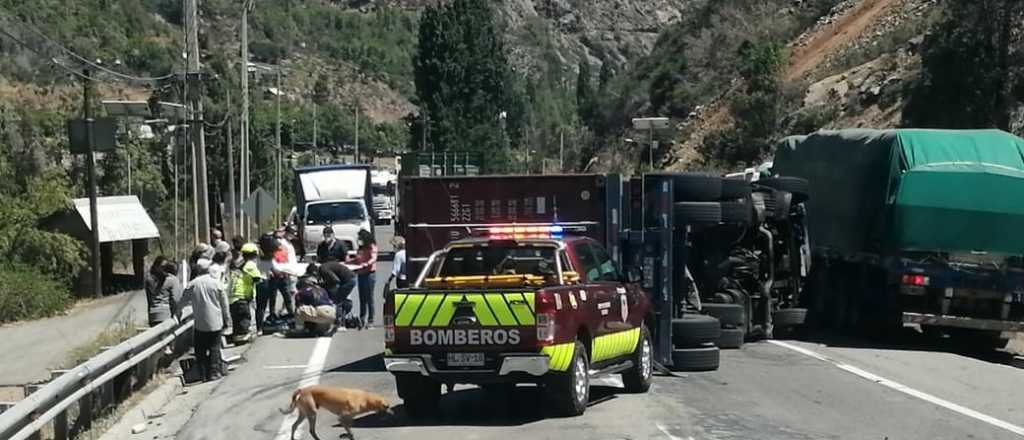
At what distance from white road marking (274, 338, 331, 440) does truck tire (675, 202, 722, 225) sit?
5.42m

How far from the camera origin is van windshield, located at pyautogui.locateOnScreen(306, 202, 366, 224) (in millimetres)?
42500

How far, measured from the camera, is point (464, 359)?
13336mm

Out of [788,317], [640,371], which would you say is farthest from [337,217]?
[640,371]

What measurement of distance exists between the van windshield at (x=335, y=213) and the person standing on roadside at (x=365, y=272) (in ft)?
61.5

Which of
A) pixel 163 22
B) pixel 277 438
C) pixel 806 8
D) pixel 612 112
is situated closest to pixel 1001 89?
pixel 277 438

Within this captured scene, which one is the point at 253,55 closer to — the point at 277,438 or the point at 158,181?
the point at 158,181

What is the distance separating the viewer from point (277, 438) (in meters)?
12.8

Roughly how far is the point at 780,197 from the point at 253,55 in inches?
4723

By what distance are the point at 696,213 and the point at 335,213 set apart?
25143 millimetres

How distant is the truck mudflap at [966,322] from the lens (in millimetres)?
20484

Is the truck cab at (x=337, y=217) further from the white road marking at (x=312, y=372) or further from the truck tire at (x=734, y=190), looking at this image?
the truck tire at (x=734, y=190)

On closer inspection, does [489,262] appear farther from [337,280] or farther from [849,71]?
[849,71]

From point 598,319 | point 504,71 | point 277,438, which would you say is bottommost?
point 277,438

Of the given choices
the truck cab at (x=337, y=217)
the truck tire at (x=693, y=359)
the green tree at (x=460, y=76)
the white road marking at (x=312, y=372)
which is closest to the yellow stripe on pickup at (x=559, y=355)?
the white road marking at (x=312, y=372)
